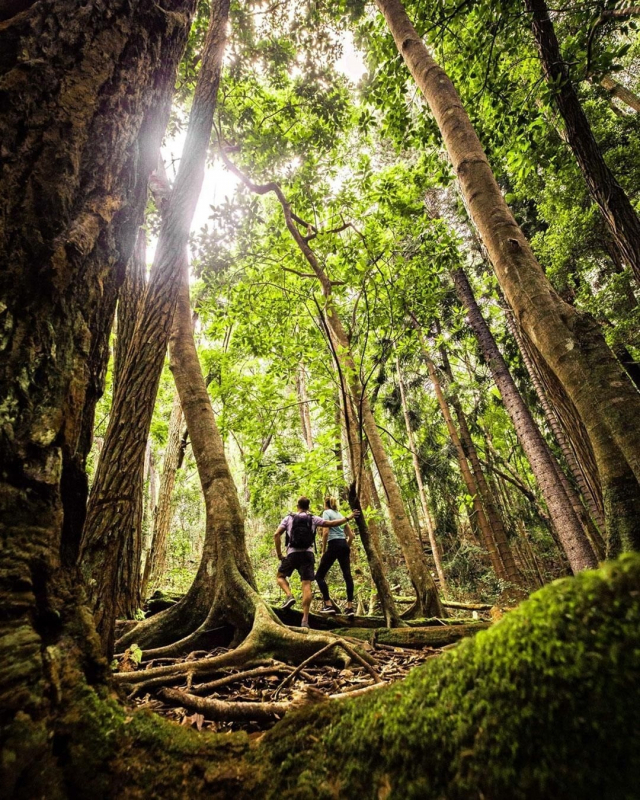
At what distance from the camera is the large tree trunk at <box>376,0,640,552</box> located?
2.43 metres

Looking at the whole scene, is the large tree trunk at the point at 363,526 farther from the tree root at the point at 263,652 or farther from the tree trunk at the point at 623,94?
the tree trunk at the point at 623,94

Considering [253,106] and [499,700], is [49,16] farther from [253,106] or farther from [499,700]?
[253,106]

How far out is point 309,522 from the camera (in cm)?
642

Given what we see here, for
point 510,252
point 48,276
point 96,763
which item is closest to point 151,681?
point 96,763

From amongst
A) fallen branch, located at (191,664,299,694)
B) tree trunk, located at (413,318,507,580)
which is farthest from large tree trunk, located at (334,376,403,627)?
tree trunk, located at (413,318,507,580)

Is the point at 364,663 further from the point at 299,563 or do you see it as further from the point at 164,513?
the point at 164,513

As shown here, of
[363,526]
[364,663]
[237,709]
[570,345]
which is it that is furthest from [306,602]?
[570,345]

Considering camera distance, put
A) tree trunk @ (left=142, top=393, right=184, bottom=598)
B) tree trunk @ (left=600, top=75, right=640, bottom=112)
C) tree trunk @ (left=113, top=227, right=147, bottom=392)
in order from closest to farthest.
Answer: tree trunk @ (left=113, top=227, right=147, bottom=392)
tree trunk @ (left=142, top=393, right=184, bottom=598)
tree trunk @ (left=600, top=75, right=640, bottom=112)

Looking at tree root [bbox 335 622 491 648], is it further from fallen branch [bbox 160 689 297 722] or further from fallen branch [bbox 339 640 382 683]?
fallen branch [bbox 160 689 297 722]

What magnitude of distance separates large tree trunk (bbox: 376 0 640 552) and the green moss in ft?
6.61

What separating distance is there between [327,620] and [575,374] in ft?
14.3

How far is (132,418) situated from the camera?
292 cm

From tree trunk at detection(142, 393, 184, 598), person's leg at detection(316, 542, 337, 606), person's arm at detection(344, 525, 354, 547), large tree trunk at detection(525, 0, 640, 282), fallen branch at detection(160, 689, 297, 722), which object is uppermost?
large tree trunk at detection(525, 0, 640, 282)

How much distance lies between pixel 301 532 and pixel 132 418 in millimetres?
4164
